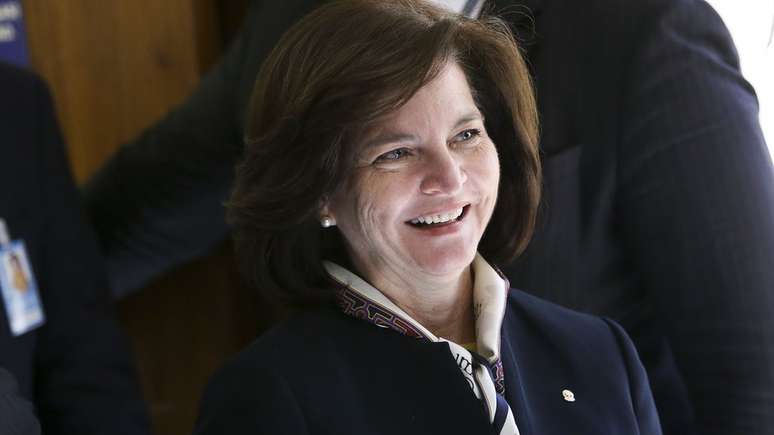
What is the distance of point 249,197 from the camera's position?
2.50 ft

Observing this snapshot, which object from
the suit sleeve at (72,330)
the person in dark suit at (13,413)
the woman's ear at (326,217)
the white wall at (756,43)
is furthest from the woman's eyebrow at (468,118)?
the suit sleeve at (72,330)

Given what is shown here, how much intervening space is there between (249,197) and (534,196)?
0.21m

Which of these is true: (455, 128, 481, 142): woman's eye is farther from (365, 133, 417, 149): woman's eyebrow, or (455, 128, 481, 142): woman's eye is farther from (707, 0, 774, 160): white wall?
(707, 0, 774, 160): white wall

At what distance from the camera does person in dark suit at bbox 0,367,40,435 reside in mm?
777

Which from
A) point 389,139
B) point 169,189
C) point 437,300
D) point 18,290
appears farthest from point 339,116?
point 169,189

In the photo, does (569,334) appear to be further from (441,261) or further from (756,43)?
(756,43)

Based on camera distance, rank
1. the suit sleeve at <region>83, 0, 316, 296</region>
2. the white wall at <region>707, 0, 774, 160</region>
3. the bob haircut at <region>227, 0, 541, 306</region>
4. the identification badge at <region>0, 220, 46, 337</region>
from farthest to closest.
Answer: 1. the suit sleeve at <region>83, 0, 316, 296</region>
2. the identification badge at <region>0, 220, 46, 337</region>
3. the white wall at <region>707, 0, 774, 160</region>
4. the bob haircut at <region>227, 0, 541, 306</region>

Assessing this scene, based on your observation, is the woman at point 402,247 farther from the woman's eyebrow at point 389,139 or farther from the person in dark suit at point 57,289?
the person in dark suit at point 57,289

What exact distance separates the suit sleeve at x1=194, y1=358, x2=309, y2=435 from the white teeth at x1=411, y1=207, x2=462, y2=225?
14 centimetres

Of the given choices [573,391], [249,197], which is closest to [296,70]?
[249,197]

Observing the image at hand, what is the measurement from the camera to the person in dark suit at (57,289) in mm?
1143

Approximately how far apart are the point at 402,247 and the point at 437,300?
7cm

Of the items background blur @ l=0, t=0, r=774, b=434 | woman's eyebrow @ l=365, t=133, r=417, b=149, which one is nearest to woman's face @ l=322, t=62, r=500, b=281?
woman's eyebrow @ l=365, t=133, r=417, b=149

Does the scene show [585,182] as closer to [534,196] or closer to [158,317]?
[534,196]
